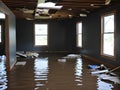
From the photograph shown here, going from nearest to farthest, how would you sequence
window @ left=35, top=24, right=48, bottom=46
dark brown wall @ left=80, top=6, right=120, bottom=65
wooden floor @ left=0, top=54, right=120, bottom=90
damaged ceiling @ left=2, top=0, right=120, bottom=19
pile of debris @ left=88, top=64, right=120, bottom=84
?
wooden floor @ left=0, top=54, right=120, bottom=90, pile of debris @ left=88, top=64, right=120, bottom=84, damaged ceiling @ left=2, top=0, right=120, bottom=19, dark brown wall @ left=80, top=6, right=120, bottom=65, window @ left=35, top=24, right=48, bottom=46

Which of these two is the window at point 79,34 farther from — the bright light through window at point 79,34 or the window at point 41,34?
the window at point 41,34

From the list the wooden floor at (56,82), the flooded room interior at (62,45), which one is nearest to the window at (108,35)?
the flooded room interior at (62,45)

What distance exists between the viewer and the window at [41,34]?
46.4ft

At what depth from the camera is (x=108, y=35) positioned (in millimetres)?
8203

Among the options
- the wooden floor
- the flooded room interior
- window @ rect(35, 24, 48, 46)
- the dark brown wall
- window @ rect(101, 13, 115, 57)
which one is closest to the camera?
the wooden floor

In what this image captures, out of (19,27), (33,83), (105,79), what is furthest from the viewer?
(19,27)

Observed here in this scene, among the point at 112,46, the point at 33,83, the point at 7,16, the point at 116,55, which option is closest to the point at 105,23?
the point at 112,46

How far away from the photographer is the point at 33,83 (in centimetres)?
538

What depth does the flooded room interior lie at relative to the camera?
5.66 metres

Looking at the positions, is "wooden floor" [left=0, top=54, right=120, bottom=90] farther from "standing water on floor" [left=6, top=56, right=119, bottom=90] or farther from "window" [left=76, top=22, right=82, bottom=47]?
"window" [left=76, top=22, right=82, bottom=47]

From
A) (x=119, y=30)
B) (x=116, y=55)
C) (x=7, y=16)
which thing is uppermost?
(x=7, y=16)

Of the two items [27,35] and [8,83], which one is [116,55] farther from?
[27,35]

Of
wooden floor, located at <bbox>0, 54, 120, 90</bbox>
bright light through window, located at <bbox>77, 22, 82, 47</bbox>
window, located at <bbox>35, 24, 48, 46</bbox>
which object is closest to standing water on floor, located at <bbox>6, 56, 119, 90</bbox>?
wooden floor, located at <bbox>0, 54, 120, 90</bbox>

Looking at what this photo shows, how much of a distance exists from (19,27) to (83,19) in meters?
4.77
